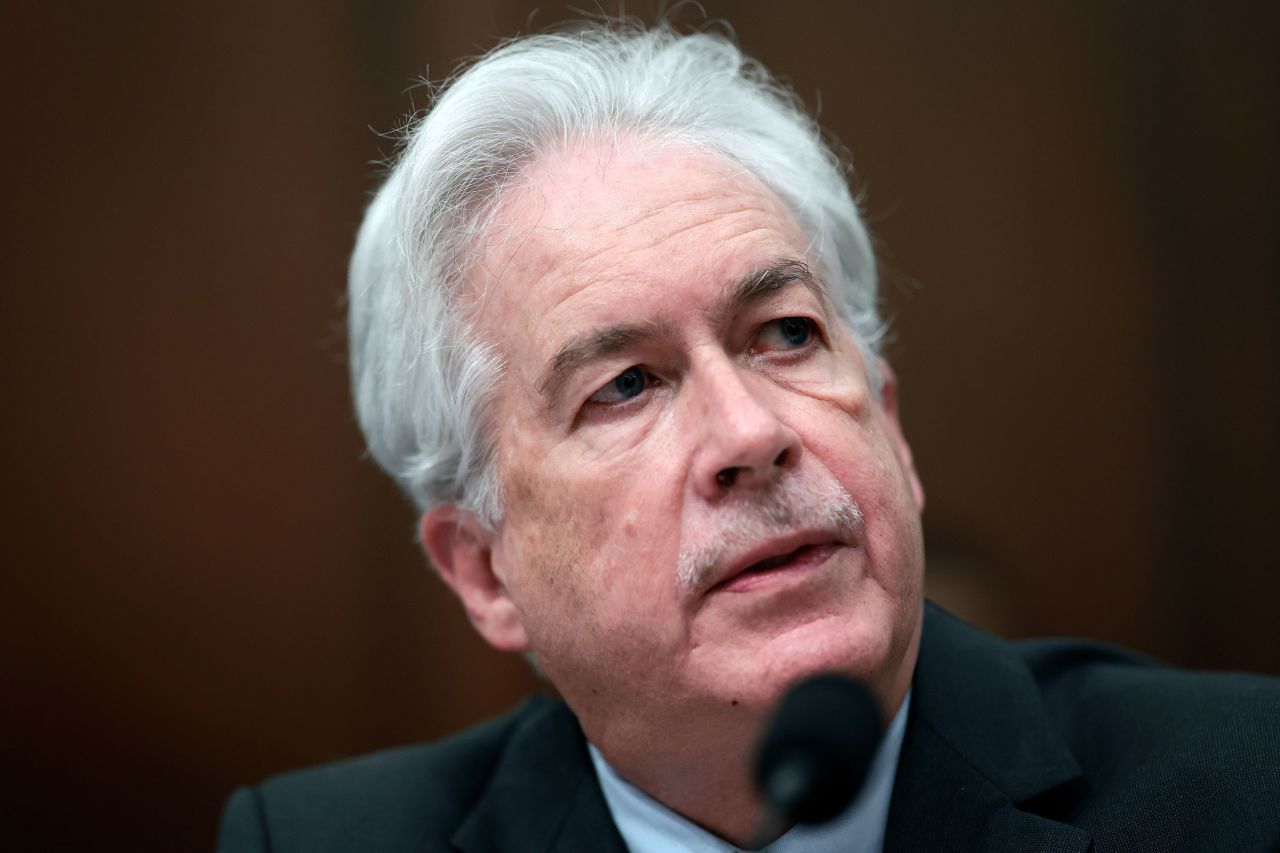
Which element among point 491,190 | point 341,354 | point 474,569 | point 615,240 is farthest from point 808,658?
point 341,354

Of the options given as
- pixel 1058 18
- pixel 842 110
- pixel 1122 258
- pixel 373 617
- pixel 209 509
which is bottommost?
pixel 373 617

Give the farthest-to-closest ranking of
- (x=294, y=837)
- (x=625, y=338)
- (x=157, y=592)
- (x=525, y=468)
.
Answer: (x=157, y=592) < (x=294, y=837) < (x=525, y=468) < (x=625, y=338)

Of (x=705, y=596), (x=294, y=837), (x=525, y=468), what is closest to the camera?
(x=705, y=596)

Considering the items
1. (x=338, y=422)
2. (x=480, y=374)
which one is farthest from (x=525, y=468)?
(x=338, y=422)

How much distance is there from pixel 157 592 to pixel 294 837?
128cm

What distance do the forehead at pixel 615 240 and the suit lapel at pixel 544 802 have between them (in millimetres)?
717

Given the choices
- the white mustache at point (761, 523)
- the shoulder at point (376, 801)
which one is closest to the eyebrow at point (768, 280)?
the white mustache at point (761, 523)

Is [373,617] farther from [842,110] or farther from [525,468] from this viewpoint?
[842,110]

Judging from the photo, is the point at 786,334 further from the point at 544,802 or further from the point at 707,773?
the point at 544,802

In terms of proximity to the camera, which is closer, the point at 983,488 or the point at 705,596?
the point at 705,596

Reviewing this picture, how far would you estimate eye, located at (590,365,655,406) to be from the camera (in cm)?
176

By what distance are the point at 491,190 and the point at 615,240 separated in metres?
0.30

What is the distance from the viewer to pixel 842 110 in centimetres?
328

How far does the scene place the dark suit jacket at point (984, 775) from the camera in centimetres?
162
